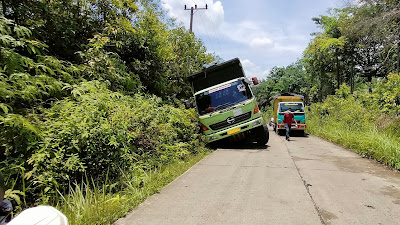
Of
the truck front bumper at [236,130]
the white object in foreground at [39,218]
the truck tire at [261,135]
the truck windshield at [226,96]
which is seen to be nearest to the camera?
A: the white object in foreground at [39,218]

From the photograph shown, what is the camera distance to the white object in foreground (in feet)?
3.90

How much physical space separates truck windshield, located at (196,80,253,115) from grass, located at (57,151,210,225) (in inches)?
179

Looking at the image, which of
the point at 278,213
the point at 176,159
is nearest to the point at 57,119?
the point at 176,159

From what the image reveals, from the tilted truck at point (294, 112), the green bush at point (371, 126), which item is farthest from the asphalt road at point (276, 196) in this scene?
the tilted truck at point (294, 112)

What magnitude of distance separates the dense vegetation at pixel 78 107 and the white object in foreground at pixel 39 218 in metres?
2.03

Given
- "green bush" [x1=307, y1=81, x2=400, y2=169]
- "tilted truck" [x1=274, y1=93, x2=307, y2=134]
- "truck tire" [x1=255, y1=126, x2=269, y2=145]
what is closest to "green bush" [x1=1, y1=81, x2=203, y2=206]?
"truck tire" [x1=255, y1=126, x2=269, y2=145]

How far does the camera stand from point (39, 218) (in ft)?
3.94

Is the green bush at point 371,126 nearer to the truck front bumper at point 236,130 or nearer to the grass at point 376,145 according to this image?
the grass at point 376,145

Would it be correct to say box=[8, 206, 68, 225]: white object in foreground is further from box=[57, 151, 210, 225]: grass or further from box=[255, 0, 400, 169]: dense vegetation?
box=[255, 0, 400, 169]: dense vegetation

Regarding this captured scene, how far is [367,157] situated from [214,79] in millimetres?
6026

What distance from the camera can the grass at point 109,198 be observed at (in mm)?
3186

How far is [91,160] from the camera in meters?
4.31

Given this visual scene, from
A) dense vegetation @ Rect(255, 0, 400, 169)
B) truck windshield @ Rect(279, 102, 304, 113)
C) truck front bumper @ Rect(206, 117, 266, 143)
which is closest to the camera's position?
dense vegetation @ Rect(255, 0, 400, 169)

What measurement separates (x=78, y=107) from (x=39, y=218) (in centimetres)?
355
